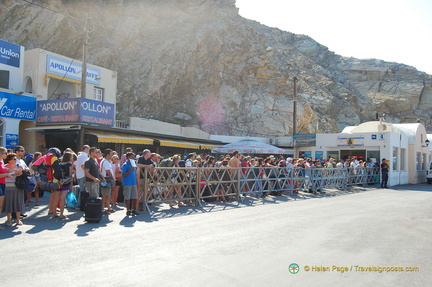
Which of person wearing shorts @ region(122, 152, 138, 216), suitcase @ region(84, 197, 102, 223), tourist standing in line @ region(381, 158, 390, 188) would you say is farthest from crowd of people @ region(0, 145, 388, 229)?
tourist standing in line @ region(381, 158, 390, 188)

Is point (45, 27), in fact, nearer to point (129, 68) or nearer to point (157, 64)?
point (129, 68)

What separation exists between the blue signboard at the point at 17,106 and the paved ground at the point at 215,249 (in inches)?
433

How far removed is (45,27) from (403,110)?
230 ft

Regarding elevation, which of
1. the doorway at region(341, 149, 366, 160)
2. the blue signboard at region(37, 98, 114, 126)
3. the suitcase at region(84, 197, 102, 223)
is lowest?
the suitcase at region(84, 197, 102, 223)

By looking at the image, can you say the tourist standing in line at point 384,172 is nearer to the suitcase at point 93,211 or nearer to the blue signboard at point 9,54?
the suitcase at point 93,211

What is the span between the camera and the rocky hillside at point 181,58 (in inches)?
1654

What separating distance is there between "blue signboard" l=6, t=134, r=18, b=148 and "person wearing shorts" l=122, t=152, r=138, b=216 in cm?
1214

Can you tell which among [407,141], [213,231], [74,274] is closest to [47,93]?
[213,231]

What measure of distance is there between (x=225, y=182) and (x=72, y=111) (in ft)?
34.2

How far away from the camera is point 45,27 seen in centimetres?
4119

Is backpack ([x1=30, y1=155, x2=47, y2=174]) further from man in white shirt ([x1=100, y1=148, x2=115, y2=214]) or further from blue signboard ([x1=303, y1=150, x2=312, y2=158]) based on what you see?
blue signboard ([x1=303, y1=150, x2=312, y2=158])

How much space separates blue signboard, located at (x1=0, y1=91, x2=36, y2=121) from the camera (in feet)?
60.0

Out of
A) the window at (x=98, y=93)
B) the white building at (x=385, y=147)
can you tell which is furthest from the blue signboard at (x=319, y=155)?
the window at (x=98, y=93)

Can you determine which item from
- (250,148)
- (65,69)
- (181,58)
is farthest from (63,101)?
(181,58)
